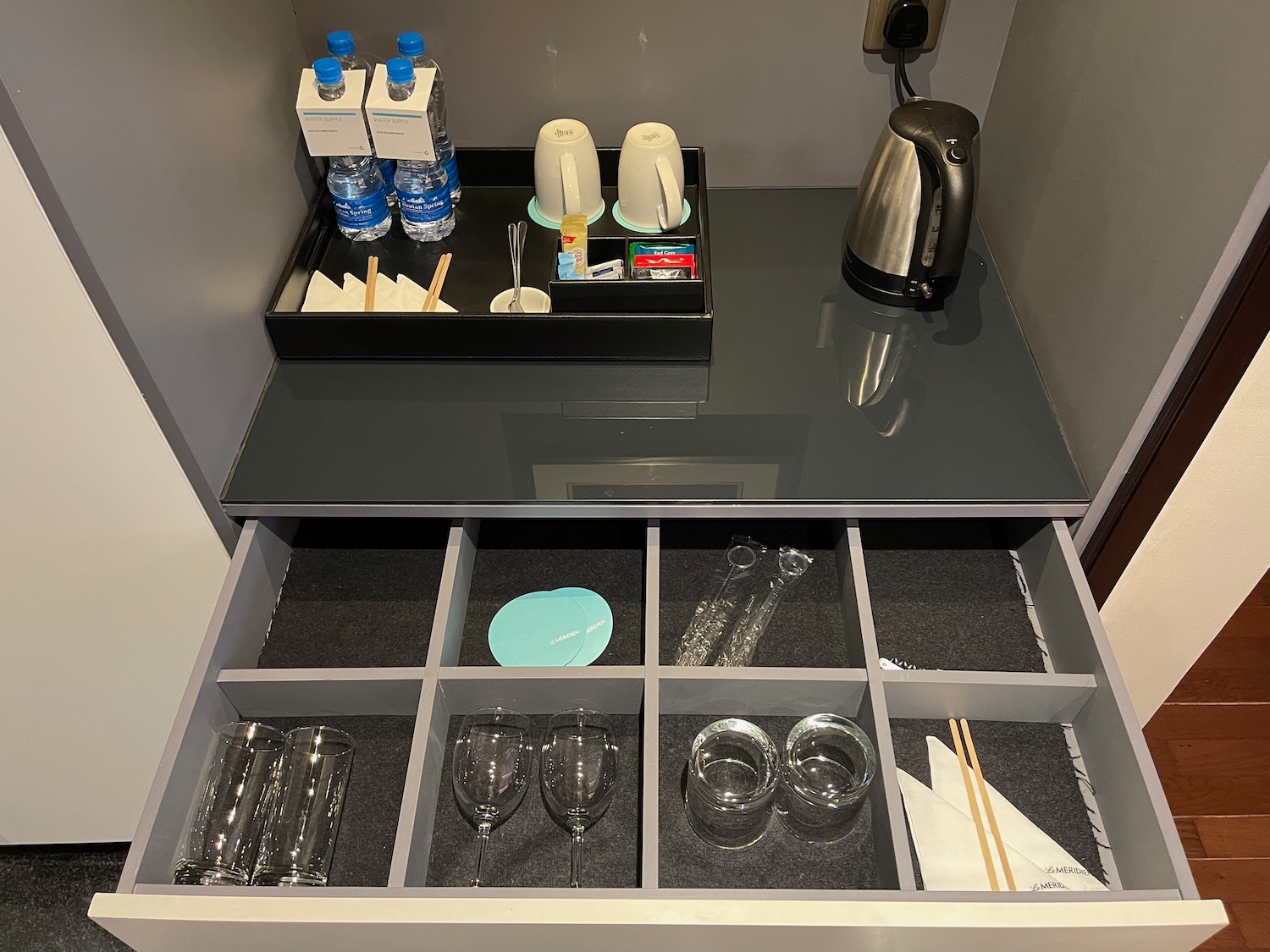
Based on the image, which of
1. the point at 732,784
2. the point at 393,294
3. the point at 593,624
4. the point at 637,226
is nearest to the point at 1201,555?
the point at 732,784

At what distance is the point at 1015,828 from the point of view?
3.54 ft

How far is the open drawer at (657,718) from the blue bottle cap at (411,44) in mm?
653

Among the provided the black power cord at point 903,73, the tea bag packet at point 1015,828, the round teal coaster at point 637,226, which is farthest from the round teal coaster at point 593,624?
the black power cord at point 903,73

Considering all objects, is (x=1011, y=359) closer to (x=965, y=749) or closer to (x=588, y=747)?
(x=965, y=749)

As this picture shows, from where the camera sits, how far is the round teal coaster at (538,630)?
121 centimetres

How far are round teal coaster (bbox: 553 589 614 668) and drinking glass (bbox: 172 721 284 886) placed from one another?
38 centimetres

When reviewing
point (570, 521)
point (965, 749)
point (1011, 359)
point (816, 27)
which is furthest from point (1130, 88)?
point (570, 521)

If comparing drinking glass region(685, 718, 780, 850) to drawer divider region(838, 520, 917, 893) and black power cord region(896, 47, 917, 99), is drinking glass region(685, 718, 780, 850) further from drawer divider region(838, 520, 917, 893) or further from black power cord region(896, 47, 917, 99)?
black power cord region(896, 47, 917, 99)

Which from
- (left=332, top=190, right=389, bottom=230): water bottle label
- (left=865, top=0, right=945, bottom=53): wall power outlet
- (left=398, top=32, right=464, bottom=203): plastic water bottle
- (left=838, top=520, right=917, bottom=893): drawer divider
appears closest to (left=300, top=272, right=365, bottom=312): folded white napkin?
(left=332, top=190, right=389, bottom=230): water bottle label

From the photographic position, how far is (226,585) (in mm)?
1138

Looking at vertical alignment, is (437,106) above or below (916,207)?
above

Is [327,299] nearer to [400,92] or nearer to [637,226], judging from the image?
[400,92]

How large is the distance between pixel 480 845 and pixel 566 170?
923 mm

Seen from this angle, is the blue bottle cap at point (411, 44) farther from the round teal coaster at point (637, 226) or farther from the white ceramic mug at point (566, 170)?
the round teal coaster at point (637, 226)
